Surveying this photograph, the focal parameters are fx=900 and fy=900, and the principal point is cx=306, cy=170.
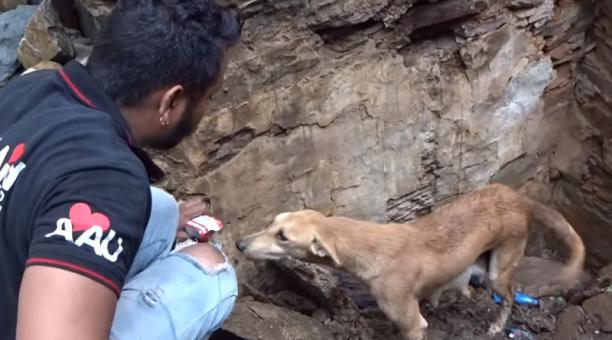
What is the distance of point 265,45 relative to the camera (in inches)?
169

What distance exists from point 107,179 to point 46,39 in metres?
2.44

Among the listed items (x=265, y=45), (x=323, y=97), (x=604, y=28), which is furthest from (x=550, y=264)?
(x=265, y=45)

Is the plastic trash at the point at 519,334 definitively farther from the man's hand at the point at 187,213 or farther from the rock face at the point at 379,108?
Result: the man's hand at the point at 187,213

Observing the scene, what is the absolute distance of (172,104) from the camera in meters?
2.40

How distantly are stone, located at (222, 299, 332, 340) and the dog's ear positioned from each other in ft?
1.25

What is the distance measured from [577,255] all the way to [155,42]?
131 inches

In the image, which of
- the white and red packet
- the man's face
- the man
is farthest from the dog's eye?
the man's face

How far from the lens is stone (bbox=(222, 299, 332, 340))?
4219mm

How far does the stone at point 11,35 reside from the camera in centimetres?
445

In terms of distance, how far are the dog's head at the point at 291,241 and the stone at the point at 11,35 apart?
1.42 meters

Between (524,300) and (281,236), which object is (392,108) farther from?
(524,300)

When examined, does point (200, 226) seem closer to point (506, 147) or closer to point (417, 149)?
point (417, 149)

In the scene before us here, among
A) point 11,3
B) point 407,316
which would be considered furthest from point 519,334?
point 11,3

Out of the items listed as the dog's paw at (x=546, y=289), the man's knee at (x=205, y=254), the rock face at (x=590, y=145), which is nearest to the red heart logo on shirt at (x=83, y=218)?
the man's knee at (x=205, y=254)
